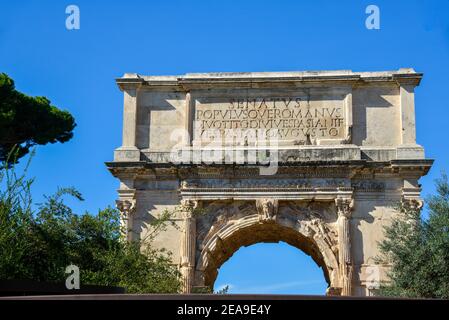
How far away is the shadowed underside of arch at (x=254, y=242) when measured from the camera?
66.8 feet

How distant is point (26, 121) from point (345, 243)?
12420 mm

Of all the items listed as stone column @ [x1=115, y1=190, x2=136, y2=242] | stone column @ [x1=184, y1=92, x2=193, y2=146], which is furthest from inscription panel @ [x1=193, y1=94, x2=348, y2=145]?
stone column @ [x1=115, y1=190, x2=136, y2=242]

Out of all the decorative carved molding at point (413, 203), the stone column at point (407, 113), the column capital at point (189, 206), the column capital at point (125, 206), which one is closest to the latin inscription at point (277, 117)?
the stone column at point (407, 113)

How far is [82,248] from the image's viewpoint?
61.5 feet

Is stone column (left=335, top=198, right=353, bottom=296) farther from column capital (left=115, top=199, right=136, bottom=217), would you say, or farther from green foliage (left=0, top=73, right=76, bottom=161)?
green foliage (left=0, top=73, right=76, bottom=161)

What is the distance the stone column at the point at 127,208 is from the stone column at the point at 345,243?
5409mm

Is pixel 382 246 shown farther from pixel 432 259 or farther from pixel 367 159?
pixel 367 159

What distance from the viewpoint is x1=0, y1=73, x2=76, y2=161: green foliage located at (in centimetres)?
2488

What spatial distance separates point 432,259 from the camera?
16.4 meters

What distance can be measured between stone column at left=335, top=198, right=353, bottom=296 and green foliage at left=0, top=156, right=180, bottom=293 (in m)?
4.21

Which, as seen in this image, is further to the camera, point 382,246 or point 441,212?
point 382,246

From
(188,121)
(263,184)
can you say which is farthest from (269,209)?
(188,121)

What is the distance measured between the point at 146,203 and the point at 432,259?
7940 millimetres
